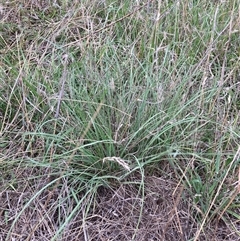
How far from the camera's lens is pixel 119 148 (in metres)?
1.35

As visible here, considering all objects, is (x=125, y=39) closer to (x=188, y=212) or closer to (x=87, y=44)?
(x=87, y=44)

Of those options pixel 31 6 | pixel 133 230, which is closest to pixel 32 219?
pixel 133 230

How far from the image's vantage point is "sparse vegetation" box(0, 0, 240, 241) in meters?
1.24

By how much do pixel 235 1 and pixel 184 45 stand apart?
1.33 feet

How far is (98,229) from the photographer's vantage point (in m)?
1.25

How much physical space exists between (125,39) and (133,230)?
0.91 m

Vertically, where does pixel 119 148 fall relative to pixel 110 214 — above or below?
above

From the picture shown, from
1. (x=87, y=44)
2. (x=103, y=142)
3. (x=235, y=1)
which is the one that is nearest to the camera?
(x=103, y=142)

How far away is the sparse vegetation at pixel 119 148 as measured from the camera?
1243mm

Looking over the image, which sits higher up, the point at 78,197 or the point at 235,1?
the point at 235,1

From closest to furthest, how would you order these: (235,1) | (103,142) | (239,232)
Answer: (239,232)
(103,142)
(235,1)

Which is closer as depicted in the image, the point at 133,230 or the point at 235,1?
the point at 133,230

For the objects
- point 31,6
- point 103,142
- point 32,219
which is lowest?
point 32,219

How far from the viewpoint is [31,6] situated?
2051 millimetres
